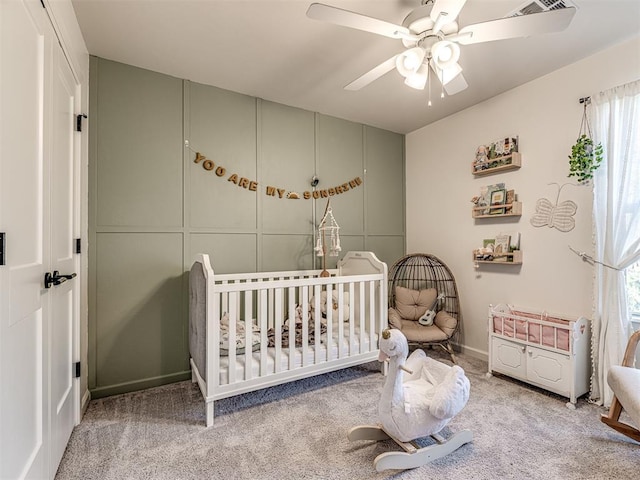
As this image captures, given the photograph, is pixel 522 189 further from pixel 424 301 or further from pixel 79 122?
pixel 79 122

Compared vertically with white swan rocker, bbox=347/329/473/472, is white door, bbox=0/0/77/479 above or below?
above

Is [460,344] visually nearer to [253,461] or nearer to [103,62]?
[253,461]

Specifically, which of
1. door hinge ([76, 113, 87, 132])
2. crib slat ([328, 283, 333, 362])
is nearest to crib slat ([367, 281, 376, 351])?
crib slat ([328, 283, 333, 362])

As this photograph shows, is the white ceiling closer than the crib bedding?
Yes

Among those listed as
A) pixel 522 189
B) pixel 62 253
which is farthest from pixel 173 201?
pixel 522 189

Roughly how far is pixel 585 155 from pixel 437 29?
5.01ft

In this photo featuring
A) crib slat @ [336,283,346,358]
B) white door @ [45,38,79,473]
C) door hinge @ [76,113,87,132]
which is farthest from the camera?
crib slat @ [336,283,346,358]

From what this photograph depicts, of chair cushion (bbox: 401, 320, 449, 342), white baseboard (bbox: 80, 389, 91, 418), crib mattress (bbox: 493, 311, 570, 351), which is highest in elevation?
crib mattress (bbox: 493, 311, 570, 351)

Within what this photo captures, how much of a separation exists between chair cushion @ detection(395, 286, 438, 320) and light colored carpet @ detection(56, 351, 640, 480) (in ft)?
3.15

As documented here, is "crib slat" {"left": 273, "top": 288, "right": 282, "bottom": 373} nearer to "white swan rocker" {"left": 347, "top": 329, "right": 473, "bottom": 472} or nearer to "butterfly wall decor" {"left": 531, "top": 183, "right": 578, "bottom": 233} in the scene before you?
"white swan rocker" {"left": 347, "top": 329, "right": 473, "bottom": 472}

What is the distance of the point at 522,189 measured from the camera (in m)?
2.69

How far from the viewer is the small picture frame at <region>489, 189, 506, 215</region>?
109 inches

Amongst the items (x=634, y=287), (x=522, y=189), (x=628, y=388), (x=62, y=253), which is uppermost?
(x=522, y=189)

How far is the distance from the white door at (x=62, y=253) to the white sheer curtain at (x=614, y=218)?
315cm
